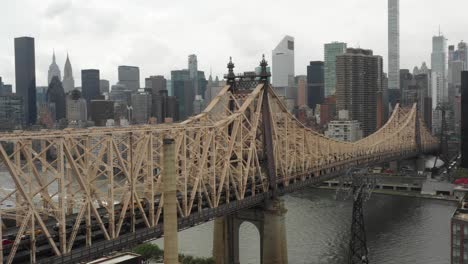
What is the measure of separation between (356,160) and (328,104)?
126m

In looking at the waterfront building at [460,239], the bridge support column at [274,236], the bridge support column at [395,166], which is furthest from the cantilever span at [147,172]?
the bridge support column at [395,166]

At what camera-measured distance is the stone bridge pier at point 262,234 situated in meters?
43.5

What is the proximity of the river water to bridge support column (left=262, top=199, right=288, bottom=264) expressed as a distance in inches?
214

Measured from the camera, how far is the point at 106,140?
29141 millimetres

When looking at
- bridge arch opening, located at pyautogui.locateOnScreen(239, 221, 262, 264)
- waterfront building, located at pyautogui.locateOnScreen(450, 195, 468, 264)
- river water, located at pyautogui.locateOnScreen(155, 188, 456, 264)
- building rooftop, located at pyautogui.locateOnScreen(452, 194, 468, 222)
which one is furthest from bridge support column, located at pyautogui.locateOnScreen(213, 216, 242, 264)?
building rooftop, located at pyautogui.locateOnScreen(452, 194, 468, 222)

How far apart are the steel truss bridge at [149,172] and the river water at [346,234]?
248 inches

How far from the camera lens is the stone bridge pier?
143ft

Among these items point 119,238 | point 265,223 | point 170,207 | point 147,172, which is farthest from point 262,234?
point 170,207

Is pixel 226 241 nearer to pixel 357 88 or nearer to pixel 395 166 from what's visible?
pixel 395 166

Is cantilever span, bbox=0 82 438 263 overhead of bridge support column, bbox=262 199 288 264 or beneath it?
overhead

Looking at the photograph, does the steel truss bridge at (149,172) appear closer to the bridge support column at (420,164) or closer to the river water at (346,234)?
the river water at (346,234)

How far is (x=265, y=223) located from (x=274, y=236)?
1503 mm

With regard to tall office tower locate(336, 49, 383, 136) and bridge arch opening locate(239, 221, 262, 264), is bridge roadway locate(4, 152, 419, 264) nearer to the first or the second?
bridge arch opening locate(239, 221, 262, 264)

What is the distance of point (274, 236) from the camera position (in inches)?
1713
